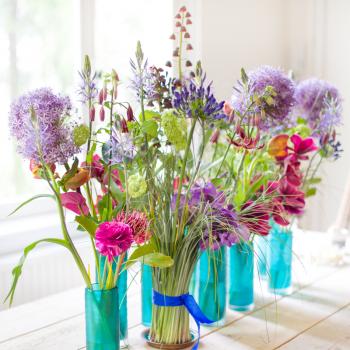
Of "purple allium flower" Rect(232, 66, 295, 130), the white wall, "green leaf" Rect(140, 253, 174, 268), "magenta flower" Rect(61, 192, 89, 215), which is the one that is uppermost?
the white wall

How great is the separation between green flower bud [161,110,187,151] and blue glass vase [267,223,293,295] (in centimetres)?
55

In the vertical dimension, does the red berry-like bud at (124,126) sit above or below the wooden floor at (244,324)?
above

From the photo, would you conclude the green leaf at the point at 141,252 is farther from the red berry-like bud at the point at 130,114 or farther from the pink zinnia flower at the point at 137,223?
the red berry-like bud at the point at 130,114

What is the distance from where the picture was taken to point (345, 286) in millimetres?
1647

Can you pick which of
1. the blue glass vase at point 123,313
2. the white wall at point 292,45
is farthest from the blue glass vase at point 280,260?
the white wall at point 292,45

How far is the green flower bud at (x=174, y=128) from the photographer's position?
3.48 feet

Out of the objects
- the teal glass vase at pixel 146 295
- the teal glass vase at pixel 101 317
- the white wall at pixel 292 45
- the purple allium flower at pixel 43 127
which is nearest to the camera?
the purple allium flower at pixel 43 127

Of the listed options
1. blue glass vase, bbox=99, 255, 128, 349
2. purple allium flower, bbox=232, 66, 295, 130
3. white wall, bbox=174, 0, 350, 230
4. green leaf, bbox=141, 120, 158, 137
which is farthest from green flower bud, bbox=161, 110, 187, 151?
white wall, bbox=174, 0, 350, 230

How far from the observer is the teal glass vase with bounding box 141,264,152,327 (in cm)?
128

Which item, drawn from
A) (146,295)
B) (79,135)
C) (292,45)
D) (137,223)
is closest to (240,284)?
(146,295)

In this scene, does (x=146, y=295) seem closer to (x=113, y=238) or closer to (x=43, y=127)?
(x=113, y=238)

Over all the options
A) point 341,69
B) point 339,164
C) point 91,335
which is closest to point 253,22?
point 341,69

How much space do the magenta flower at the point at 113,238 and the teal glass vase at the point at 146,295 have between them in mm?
304

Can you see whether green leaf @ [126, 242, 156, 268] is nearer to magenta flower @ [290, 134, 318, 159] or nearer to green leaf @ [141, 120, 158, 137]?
green leaf @ [141, 120, 158, 137]
